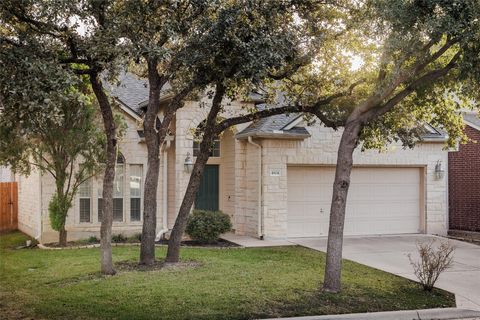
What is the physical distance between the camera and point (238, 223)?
17.7m

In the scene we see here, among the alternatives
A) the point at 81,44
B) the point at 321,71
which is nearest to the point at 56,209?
the point at 81,44

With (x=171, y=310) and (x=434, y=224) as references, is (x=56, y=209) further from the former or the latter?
(x=434, y=224)

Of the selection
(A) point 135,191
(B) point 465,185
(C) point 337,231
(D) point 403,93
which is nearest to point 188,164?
(A) point 135,191

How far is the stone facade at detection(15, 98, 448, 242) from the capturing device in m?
16.3

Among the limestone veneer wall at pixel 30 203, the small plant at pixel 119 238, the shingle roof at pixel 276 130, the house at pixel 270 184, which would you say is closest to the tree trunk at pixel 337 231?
the house at pixel 270 184

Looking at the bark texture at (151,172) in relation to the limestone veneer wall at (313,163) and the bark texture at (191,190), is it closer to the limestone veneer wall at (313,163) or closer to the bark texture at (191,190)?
the bark texture at (191,190)

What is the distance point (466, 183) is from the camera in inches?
711

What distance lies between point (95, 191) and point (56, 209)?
1649mm

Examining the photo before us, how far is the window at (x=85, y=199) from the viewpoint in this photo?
16.5 m

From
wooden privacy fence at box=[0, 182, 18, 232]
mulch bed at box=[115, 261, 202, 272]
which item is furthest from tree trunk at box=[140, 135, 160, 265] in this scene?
wooden privacy fence at box=[0, 182, 18, 232]

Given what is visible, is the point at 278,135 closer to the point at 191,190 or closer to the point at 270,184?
the point at 270,184

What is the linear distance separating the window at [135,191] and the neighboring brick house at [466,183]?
10.3 meters

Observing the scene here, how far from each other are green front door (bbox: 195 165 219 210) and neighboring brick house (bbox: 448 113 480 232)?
7895mm

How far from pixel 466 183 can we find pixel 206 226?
8898 mm
